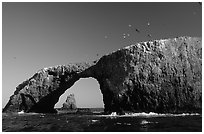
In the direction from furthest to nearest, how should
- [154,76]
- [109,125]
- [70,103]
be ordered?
1. [70,103]
2. [154,76]
3. [109,125]

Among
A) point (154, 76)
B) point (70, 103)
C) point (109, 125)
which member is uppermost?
point (154, 76)

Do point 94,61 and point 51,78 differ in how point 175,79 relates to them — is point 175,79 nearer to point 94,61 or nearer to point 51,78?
point 94,61

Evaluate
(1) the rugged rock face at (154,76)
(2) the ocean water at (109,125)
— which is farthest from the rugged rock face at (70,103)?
(2) the ocean water at (109,125)

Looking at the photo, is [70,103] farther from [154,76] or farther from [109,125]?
[109,125]

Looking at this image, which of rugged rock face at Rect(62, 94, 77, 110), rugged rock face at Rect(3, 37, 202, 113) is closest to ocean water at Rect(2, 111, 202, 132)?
rugged rock face at Rect(3, 37, 202, 113)

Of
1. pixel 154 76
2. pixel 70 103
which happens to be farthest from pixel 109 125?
pixel 70 103

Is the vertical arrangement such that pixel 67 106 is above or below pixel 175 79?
below

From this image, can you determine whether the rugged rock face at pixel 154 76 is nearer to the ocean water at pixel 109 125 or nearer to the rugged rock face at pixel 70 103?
the ocean water at pixel 109 125

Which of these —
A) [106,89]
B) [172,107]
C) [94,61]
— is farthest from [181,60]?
[94,61]
